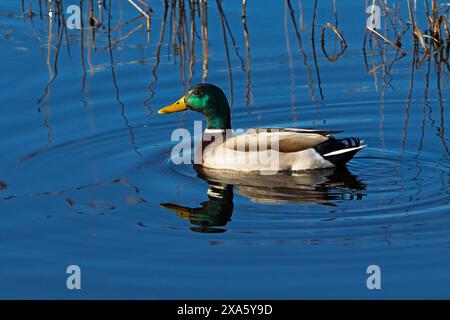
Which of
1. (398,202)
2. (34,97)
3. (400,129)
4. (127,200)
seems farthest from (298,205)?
(34,97)

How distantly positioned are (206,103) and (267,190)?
1.51m

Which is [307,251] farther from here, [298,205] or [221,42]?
[221,42]

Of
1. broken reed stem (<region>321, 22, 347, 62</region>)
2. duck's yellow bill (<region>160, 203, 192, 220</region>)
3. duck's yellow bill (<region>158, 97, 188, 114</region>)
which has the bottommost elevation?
duck's yellow bill (<region>160, 203, 192, 220</region>)

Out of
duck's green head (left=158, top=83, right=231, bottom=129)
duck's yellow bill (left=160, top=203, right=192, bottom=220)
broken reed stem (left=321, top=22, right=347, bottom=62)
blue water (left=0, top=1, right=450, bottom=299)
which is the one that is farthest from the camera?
broken reed stem (left=321, top=22, right=347, bottom=62)

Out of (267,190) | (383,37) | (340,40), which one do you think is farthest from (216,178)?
(340,40)

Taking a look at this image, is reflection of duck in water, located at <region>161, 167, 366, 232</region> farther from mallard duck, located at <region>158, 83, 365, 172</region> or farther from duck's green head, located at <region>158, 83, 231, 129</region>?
duck's green head, located at <region>158, 83, 231, 129</region>

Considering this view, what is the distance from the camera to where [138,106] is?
11844 mm

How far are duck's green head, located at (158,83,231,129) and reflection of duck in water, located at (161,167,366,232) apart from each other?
0.72 m

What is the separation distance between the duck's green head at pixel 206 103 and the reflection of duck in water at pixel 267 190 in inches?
28.3

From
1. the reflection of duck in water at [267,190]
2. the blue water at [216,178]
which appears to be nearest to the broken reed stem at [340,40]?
the blue water at [216,178]

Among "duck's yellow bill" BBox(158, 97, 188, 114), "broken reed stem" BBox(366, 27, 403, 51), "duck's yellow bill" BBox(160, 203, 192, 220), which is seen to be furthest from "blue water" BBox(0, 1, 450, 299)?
"duck's yellow bill" BBox(158, 97, 188, 114)

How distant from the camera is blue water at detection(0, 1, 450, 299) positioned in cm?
815

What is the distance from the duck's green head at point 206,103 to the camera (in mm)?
11148

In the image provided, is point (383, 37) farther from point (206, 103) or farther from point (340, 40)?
point (206, 103)
